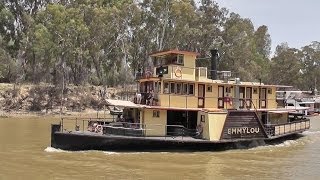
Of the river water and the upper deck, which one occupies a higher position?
the upper deck

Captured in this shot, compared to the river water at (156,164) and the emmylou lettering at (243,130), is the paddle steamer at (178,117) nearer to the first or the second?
the emmylou lettering at (243,130)

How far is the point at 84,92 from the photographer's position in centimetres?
5869

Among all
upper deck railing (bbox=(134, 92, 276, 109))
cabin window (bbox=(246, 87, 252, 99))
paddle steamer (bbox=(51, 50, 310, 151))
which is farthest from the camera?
cabin window (bbox=(246, 87, 252, 99))

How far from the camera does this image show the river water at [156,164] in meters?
16.9

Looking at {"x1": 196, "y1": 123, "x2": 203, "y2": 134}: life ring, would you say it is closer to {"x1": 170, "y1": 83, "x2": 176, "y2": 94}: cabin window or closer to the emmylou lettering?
the emmylou lettering

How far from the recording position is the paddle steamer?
852 inches

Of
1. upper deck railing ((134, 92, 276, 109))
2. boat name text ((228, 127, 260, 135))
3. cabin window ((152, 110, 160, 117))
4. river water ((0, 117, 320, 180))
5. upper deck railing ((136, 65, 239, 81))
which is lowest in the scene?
river water ((0, 117, 320, 180))

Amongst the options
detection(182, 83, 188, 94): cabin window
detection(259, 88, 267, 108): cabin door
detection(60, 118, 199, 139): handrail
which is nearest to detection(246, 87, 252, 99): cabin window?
detection(259, 88, 267, 108): cabin door

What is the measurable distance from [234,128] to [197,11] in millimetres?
48997

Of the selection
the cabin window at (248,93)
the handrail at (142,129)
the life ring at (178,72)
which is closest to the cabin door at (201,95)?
the life ring at (178,72)

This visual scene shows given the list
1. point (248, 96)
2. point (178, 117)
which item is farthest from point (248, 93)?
point (178, 117)

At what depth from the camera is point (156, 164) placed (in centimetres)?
1903

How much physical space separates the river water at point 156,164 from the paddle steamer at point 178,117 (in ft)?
1.86

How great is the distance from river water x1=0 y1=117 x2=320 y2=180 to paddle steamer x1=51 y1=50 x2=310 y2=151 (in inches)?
22.3
